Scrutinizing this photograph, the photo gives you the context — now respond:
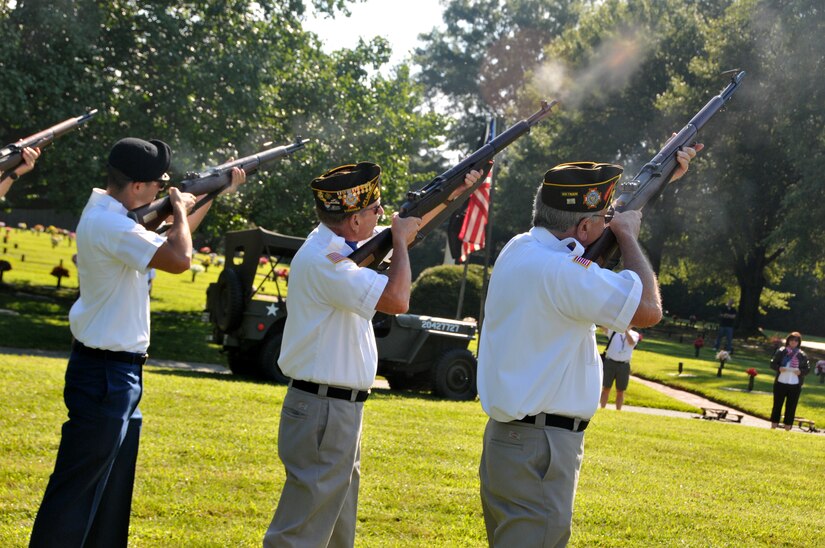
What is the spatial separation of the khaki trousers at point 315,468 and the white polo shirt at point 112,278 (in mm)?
863

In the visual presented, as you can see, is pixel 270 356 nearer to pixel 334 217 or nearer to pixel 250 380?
pixel 250 380

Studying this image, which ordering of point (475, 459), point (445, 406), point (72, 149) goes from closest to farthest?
point (475, 459)
point (445, 406)
point (72, 149)

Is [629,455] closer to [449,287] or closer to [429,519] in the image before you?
[429,519]

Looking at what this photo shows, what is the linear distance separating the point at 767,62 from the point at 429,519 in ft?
105

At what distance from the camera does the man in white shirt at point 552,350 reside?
13.4 ft

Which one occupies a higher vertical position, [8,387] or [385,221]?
[385,221]

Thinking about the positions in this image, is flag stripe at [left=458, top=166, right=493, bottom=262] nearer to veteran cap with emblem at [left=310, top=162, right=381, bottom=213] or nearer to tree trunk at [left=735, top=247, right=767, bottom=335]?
veteran cap with emblem at [left=310, top=162, right=381, bottom=213]

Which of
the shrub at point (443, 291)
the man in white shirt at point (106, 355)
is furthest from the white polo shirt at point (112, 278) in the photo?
the shrub at point (443, 291)

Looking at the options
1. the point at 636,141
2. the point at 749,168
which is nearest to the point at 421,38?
the point at 636,141

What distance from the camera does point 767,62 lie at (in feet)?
116

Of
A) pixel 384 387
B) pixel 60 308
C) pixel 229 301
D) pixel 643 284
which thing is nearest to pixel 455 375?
pixel 384 387

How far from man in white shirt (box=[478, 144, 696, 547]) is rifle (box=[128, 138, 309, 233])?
6.14 feet

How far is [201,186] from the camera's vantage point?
19.3ft

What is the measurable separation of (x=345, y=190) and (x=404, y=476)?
4.01m
